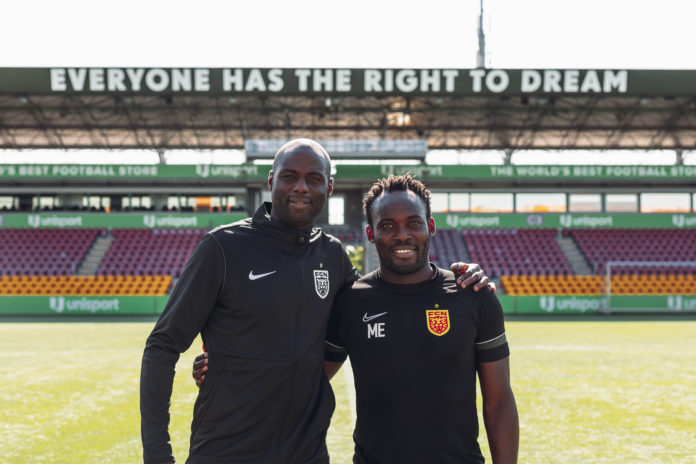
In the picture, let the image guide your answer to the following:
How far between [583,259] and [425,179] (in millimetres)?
8403

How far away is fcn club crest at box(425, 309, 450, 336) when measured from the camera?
238 centimetres

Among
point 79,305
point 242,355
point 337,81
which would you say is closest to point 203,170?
point 337,81

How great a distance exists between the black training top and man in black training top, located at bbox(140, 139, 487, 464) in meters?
0.21

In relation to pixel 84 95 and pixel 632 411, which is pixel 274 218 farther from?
pixel 84 95

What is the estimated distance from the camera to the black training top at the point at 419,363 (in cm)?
230

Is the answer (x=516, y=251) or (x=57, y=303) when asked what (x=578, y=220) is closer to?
(x=516, y=251)

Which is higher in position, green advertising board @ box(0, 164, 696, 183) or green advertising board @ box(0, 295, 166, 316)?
green advertising board @ box(0, 164, 696, 183)

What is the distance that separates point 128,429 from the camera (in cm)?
577

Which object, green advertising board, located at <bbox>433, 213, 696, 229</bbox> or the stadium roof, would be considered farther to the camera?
green advertising board, located at <bbox>433, 213, 696, 229</bbox>

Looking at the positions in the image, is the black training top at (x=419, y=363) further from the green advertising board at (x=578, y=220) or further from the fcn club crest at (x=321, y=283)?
the green advertising board at (x=578, y=220)

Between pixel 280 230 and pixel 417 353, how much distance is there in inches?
32.7

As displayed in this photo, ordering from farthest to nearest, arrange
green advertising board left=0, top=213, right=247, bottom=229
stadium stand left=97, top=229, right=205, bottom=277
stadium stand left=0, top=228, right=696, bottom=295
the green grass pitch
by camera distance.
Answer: green advertising board left=0, top=213, right=247, bottom=229 → stadium stand left=97, top=229, right=205, bottom=277 → stadium stand left=0, top=228, right=696, bottom=295 → the green grass pitch

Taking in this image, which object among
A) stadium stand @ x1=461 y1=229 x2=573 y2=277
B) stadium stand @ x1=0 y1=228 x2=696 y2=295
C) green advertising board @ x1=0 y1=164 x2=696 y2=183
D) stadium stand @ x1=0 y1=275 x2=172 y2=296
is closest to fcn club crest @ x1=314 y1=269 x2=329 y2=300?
stadium stand @ x1=0 y1=275 x2=172 y2=296

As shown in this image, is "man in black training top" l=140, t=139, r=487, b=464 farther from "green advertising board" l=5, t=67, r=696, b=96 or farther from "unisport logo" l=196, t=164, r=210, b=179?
"unisport logo" l=196, t=164, r=210, b=179
